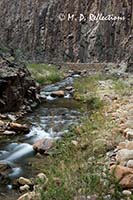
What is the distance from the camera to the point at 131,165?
5852mm

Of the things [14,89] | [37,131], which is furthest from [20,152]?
[14,89]

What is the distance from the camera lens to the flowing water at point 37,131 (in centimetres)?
791

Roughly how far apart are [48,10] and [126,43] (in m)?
15.1

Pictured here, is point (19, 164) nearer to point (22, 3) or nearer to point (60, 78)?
point (60, 78)

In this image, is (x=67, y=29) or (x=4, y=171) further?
(x=67, y=29)

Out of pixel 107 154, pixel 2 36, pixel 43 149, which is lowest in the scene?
pixel 2 36

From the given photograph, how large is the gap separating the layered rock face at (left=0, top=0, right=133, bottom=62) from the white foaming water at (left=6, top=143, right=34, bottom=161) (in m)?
24.3

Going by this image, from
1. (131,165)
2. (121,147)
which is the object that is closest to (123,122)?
(121,147)

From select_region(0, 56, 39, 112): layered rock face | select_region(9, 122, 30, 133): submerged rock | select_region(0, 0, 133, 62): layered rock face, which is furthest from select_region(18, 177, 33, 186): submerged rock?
select_region(0, 0, 133, 62): layered rock face

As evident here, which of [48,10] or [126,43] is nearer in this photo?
[126,43]

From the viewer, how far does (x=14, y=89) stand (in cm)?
1509

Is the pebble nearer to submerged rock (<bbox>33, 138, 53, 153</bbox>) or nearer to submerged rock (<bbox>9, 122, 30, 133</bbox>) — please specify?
submerged rock (<bbox>33, 138, 53, 153</bbox>)

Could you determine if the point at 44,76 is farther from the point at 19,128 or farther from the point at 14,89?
the point at 19,128

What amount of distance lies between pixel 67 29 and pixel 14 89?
3058 centimetres
